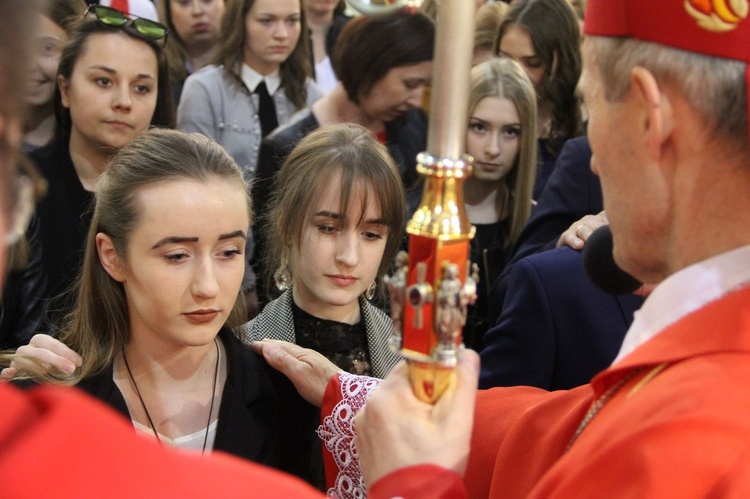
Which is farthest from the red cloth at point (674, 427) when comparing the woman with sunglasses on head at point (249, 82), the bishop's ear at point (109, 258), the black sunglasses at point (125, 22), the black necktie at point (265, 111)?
the black necktie at point (265, 111)

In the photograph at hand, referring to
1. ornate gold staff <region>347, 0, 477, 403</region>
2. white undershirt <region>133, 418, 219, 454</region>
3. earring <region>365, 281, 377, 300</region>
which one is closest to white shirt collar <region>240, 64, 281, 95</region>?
earring <region>365, 281, 377, 300</region>

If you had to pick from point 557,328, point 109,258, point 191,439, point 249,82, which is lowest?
point 191,439

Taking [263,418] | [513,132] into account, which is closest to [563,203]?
[513,132]

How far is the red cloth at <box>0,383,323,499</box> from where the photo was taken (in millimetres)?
762

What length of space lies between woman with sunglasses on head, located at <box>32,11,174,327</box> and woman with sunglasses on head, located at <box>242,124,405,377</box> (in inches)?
28.7

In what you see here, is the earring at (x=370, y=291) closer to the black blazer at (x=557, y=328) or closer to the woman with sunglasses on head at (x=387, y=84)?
the black blazer at (x=557, y=328)

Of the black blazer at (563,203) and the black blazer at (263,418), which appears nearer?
the black blazer at (263,418)

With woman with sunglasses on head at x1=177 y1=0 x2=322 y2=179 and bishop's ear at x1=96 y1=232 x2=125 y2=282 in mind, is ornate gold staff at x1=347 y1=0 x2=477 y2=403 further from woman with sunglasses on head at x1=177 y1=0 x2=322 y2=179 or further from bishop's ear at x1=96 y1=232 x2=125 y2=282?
woman with sunglasses on head at x1=177 y1=0 x2=322 y2=179

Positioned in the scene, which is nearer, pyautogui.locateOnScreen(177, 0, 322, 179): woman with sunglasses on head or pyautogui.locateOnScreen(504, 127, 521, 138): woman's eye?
pyautogui.locateOnScreen(504, 127, 521, 138): woman's eye

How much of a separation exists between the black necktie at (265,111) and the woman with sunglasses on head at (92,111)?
0.87 metres

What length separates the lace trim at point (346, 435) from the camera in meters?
2.14

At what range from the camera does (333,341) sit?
116 inches

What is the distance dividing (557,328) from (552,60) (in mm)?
2355

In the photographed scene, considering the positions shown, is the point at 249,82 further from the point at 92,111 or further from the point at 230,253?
the point at 230,253
